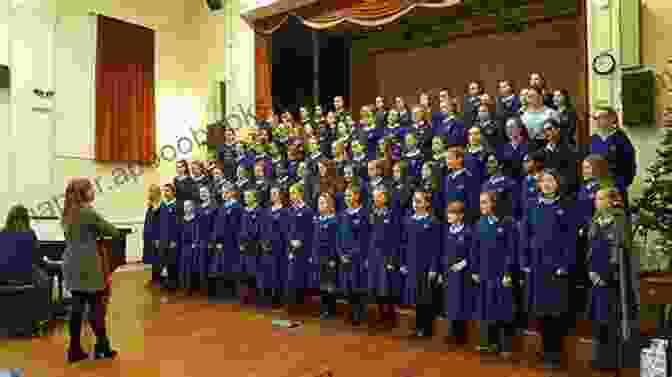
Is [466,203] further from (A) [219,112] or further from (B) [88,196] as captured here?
(A) [219,112]

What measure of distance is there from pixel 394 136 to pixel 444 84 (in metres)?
2.50

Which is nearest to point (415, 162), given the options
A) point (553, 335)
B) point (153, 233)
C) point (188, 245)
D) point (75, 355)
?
point (553, 335)

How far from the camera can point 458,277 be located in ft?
13.3

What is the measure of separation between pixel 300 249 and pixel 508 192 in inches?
78.6

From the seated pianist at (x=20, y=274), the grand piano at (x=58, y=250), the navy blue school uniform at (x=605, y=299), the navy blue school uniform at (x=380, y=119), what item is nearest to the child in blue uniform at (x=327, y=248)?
the navy blue school uniform at (x=380, y=119)

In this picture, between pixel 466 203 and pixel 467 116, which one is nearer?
pixel 466 203

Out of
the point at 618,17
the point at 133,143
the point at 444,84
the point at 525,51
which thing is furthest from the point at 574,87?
the point at 133,143

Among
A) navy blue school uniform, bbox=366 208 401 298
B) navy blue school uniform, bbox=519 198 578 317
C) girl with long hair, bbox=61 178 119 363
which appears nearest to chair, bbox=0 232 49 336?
girl with long hair, bbox=61 178 119 363

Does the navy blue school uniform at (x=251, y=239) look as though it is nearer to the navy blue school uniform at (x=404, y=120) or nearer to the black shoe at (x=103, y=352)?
the navy blue school uniform at (x=404, y=120)

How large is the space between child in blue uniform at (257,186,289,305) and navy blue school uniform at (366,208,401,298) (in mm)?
1075

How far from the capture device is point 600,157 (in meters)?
3.77

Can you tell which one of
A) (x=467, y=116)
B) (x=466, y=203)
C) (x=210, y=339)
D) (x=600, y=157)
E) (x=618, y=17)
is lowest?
(x=210, y=339)

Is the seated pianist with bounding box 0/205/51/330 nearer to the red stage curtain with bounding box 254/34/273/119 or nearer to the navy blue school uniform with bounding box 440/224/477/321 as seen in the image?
the navy blue school uniform with bounding box 440/224/477/321

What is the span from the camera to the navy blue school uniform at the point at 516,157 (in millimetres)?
4637
